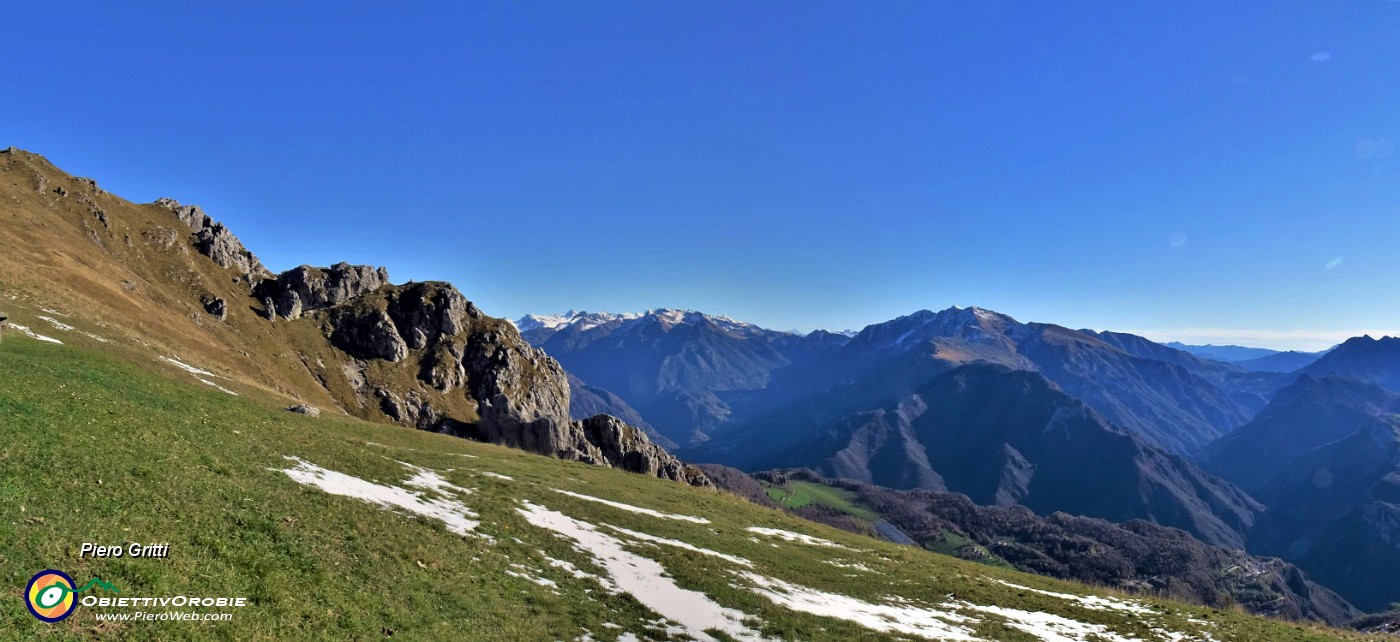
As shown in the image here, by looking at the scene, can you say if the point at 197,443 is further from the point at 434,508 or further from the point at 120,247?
the point at 120,247

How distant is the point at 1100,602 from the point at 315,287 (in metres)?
163

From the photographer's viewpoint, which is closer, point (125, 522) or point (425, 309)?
point (125, 522)

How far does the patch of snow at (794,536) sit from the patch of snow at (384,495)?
2875 cm

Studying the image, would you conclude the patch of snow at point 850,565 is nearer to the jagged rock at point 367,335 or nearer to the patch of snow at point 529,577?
the patch of snow at point 529,577

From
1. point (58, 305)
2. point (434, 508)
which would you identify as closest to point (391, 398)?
point (58, 305)

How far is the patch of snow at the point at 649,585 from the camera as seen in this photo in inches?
1080

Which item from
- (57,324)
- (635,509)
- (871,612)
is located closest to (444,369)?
(57,324)

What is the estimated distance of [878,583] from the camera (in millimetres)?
43375

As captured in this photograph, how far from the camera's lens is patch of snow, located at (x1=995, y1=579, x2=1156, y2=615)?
45.0m

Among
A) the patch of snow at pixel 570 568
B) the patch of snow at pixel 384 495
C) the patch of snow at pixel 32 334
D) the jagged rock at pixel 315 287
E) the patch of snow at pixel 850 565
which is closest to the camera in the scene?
the patch of snow at pixel 384 495

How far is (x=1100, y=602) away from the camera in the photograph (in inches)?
1852

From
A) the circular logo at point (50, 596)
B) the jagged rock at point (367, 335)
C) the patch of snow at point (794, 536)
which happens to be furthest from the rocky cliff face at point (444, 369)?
the circular logo at point (50, 596)

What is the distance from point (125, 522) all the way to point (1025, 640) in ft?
135

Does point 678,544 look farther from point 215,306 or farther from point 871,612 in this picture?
point 215,306
